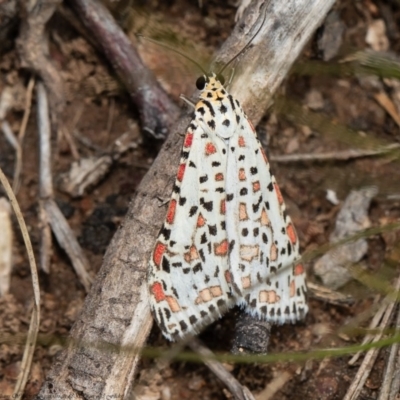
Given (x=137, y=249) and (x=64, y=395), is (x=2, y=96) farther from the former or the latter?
(x=64, y=395)

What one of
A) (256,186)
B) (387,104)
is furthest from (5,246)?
(387,104)

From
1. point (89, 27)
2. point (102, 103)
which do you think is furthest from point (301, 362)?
point (89, 27)

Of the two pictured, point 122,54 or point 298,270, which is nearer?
point 298,270

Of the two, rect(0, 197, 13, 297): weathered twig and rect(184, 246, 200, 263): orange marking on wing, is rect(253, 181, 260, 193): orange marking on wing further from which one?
rect(0, 197, 13, 297): weathered twig

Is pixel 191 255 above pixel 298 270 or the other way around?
above

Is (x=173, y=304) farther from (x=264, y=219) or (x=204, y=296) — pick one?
(x=264, y=219)
